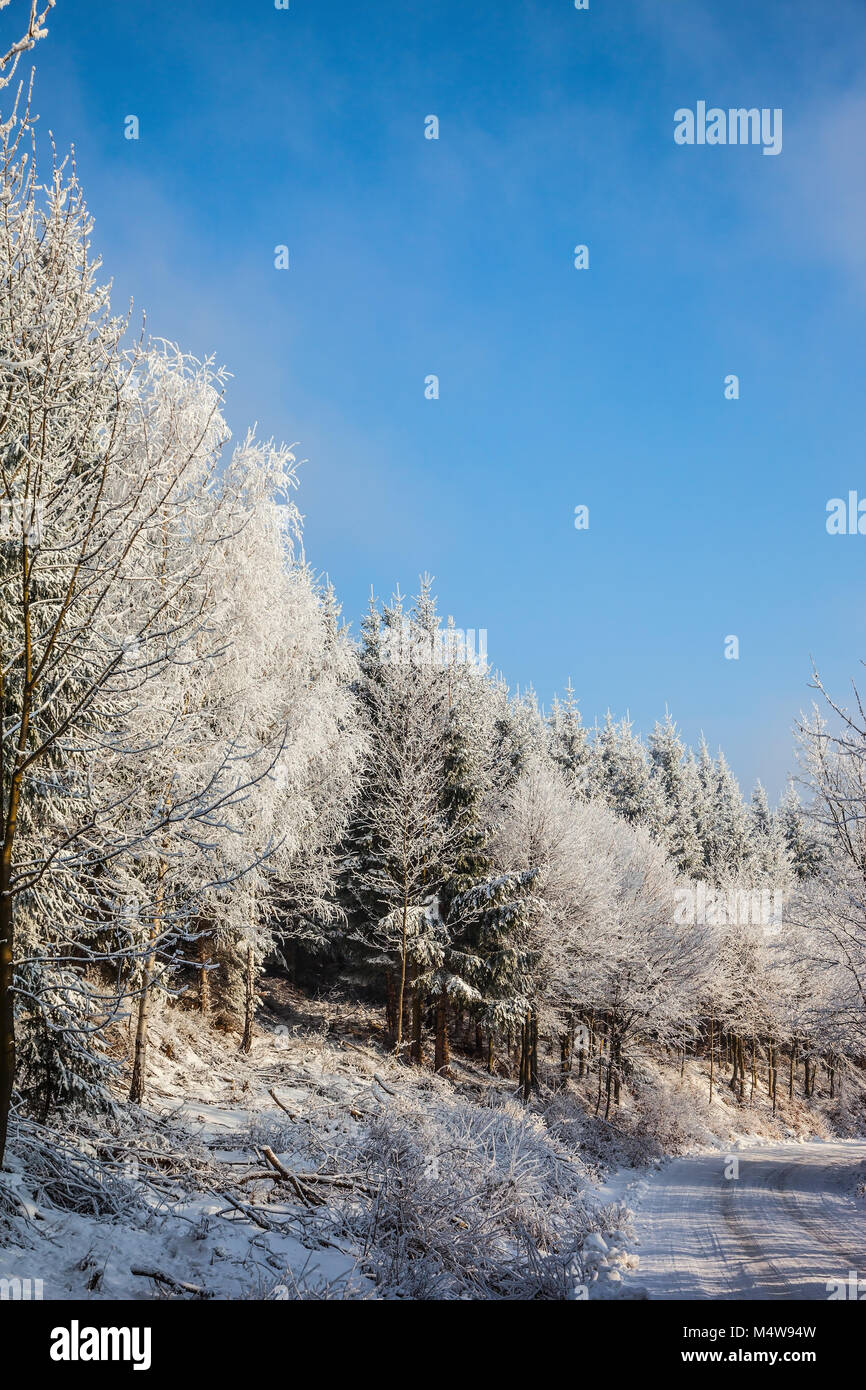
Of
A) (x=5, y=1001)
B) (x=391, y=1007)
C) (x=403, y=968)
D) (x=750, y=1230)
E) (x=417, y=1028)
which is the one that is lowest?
(x=750, y=1230)

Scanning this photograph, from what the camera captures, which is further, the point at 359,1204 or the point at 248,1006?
the point at 248,1006

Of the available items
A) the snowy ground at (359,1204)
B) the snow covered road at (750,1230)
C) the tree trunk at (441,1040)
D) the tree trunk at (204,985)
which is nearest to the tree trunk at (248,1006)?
the snowy ground at (359,1204)

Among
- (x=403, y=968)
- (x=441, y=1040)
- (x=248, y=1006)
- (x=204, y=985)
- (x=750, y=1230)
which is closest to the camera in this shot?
(x=750, y=1230)

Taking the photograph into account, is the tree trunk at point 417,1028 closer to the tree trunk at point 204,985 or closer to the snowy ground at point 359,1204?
the snowy ground at point 359,1204

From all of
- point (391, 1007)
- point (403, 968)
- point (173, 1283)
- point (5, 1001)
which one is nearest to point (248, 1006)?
point (403, 968)

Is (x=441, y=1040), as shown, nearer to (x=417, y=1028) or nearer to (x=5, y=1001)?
(x=417, y=1028)

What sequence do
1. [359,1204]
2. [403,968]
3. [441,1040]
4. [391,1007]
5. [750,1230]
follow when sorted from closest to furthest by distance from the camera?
[359,1204] < [750,1230] < [403,968] < [441,1040] < [391,1007]

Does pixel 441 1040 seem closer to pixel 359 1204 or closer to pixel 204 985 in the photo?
pixel 204 985

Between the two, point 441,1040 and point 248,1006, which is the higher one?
point 248,1006

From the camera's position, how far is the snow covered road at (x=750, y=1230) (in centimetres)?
908

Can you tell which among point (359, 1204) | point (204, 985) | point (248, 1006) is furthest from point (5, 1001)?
point (204, 985)

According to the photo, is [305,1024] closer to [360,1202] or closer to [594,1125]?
[594,1125]

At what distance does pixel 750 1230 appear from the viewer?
40.7 feet
